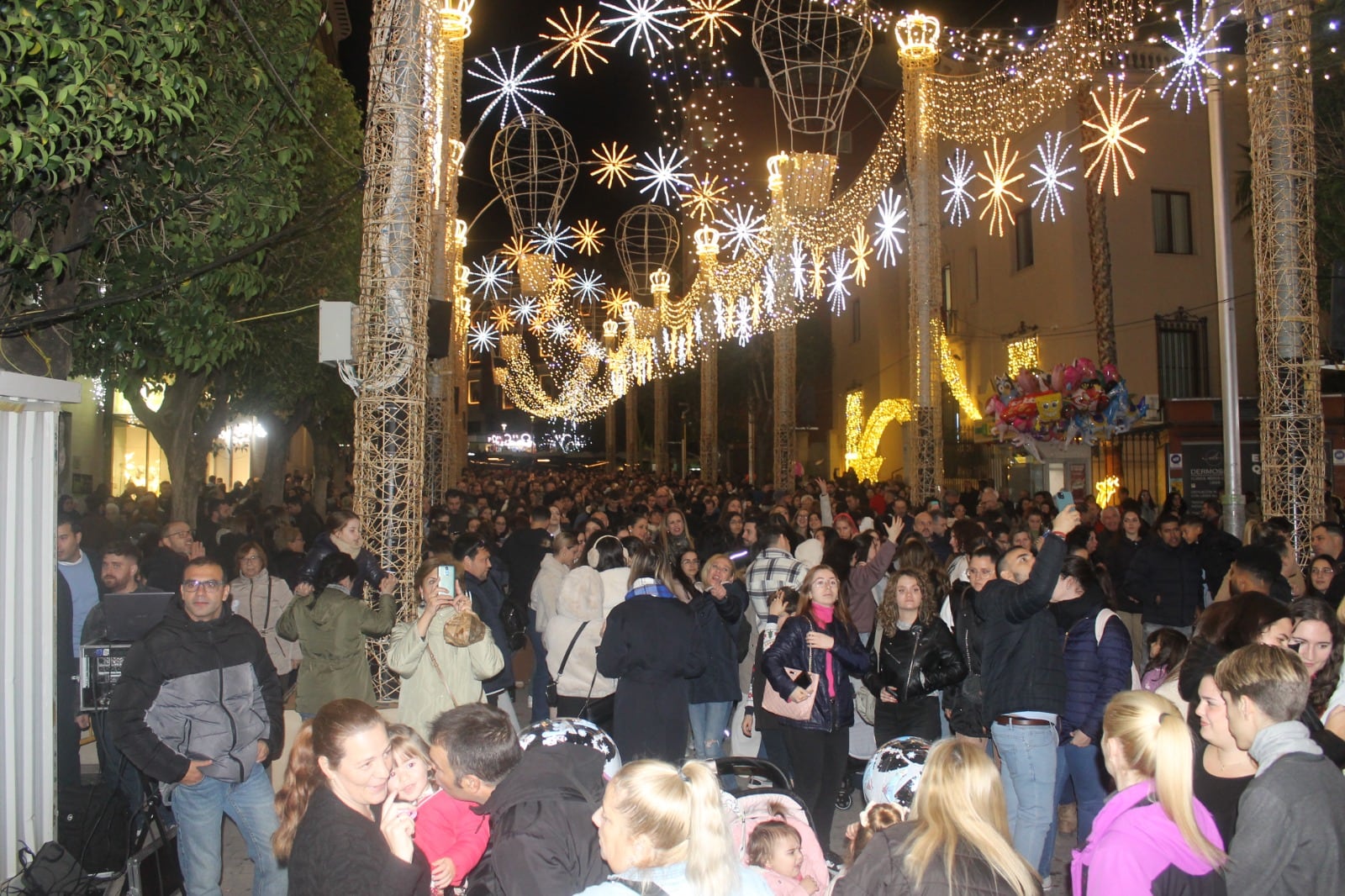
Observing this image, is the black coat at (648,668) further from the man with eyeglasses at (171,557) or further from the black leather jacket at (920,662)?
the man with eyeglasses at (171,557)

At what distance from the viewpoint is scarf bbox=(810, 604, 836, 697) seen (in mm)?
6781

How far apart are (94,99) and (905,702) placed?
5696 millimetres

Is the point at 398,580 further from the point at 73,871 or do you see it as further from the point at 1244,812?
the point at 1244,812

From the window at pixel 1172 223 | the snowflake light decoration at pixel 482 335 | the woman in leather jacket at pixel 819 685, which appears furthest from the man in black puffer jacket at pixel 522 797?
the snowflake light decoration at pixel 482 335

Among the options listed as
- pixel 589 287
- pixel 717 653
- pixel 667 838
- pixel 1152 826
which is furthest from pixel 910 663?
pixel 589 287

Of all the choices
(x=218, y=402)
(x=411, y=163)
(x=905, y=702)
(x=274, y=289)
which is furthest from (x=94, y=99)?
(x=218, y=402)

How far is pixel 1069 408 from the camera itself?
19.2 metres

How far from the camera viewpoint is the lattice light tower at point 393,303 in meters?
9.65

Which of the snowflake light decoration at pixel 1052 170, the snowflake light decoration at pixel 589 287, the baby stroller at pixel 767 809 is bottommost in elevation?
the baby stroller at pixel 767 809

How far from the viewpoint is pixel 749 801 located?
4.89 metres

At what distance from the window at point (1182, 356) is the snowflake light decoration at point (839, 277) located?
7401 millimetres

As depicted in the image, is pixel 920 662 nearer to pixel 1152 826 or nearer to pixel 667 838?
pixel 1152 826

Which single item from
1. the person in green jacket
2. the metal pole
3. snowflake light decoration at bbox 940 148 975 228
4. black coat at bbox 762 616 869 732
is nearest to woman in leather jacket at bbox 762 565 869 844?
black coat at bbox 762 616 869 732

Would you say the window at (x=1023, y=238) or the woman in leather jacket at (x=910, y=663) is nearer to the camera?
the woman in leather jacket at (x=910, y=663)
